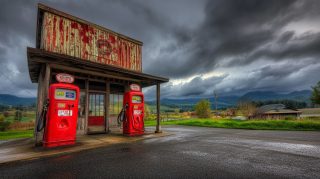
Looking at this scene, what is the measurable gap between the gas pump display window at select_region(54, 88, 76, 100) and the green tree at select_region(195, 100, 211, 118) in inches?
1269

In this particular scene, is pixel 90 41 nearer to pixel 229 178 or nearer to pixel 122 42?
pixel 122 42

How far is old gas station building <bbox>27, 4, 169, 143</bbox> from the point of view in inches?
311

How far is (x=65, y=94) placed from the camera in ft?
20.4

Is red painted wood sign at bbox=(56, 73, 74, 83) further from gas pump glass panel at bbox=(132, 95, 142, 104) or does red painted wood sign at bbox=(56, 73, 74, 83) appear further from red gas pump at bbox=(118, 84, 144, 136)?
gas pump glass panel at bbox=(132, 95, 142, 104)

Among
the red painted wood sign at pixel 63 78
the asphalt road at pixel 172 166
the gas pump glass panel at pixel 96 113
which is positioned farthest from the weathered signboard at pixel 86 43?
the asphalt road at pixel 172 166

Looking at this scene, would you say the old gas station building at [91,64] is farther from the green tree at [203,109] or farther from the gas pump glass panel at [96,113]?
the green tree at [203,109]

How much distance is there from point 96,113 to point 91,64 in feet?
12.3

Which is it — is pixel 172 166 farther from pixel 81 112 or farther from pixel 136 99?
pixel 81 112

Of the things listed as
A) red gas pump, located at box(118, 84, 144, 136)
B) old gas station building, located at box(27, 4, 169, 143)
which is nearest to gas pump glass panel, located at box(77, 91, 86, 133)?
old gas station building, located at box(27, 4, 169, 143)

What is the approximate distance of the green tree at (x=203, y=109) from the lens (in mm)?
35469

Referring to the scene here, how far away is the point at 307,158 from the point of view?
4371 millimetres

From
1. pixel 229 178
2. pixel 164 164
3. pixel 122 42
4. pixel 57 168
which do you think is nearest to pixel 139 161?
pixel 164 164

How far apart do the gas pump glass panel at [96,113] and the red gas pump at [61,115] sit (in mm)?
3117

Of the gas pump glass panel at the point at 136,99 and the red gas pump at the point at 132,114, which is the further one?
the gas pump glass panel at the point at 136,99
